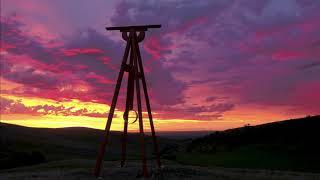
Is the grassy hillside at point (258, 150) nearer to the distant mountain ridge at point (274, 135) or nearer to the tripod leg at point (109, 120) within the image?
the distant mountain ridge at point (274, 135)

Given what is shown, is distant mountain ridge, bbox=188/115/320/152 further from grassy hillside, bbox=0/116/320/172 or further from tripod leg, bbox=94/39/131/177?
tripod leg, bbox=94/39/131/177

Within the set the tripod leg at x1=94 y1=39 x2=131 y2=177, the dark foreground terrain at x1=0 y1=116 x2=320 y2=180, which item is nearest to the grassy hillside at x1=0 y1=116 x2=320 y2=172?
the dark foreground terrain at x1=0 y1=116 x2=320 y2=180

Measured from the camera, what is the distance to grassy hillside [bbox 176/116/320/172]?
29906 mm

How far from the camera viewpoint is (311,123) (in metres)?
37.6

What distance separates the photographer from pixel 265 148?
112 ft

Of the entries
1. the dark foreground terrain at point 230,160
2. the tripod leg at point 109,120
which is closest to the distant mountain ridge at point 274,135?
the dark foreground terrain at point 230,160

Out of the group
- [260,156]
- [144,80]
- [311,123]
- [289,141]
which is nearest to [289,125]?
[311,123]

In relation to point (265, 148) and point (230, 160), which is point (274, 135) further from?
point (230, 160)

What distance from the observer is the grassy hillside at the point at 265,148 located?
98.1 feet

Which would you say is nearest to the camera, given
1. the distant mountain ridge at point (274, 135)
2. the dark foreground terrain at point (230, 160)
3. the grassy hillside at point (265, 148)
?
the dark foreground terrain at point (230, 160)

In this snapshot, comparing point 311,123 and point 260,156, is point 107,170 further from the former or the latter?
point 311,123

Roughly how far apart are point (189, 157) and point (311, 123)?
1097 centimetres

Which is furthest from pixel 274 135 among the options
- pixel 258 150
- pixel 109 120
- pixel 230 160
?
pixel 109 120

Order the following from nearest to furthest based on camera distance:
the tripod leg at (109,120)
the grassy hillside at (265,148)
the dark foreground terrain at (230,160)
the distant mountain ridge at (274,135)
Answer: the tripod leg at (109,120), the dark foreground terrain at (230,160), the grassy hillside at (265,148), the distant mountain ridge at (274,135)
